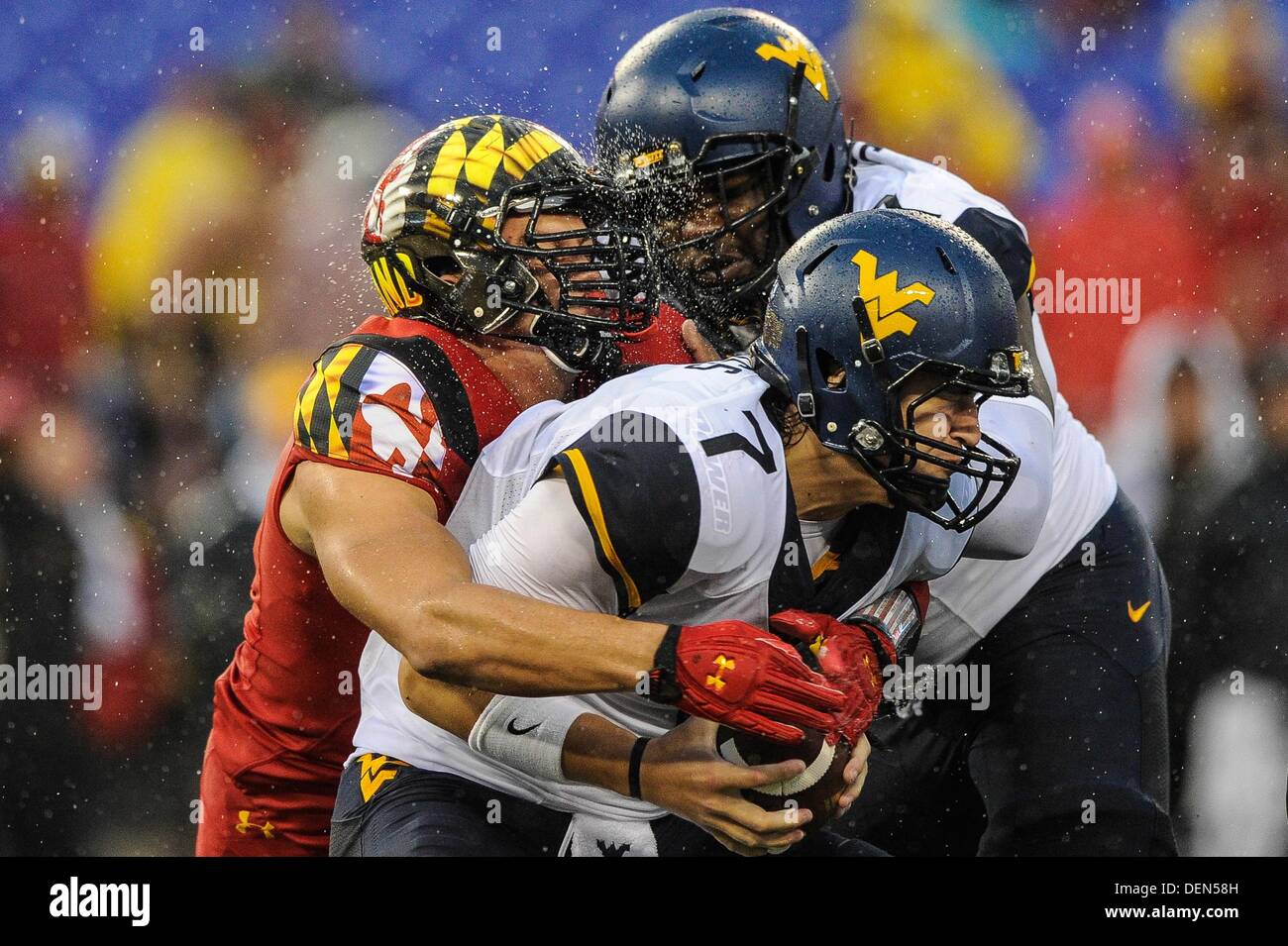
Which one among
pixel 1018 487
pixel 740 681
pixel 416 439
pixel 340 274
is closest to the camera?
pixel 740 681

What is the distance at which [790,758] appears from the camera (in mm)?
2312

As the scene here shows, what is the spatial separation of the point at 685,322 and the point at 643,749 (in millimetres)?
1220

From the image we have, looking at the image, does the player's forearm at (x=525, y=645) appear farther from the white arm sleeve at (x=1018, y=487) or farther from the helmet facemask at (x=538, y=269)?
the white arm sleeve at (x=1018, y=487)

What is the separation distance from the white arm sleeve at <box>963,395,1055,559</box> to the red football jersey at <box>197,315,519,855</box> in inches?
36.2

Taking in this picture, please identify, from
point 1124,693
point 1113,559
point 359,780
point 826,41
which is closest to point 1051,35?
point 826,41

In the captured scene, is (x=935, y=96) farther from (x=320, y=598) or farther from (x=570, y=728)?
(x=570, y=728)

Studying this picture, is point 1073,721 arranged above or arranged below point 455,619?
below

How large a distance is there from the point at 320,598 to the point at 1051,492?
1499mm

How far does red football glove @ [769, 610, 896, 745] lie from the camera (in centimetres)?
233

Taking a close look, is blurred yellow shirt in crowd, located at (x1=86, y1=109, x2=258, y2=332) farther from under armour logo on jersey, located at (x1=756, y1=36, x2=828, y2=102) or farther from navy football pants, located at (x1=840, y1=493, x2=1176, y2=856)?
navy football pants, located at (x1=840, y1=493, x2=1176, y2=856)

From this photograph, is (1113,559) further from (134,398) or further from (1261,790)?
(134,398)

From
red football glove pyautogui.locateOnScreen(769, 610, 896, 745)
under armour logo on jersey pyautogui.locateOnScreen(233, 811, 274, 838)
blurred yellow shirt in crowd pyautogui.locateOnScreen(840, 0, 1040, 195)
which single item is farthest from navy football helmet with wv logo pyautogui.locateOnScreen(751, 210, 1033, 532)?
blurred yellow shirt in crowd pyautogui.locateOnScreen(840, 0, 1040, 195)

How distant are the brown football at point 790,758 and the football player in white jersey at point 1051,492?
39.4 inches

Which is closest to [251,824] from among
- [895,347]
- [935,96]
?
[895,347]
